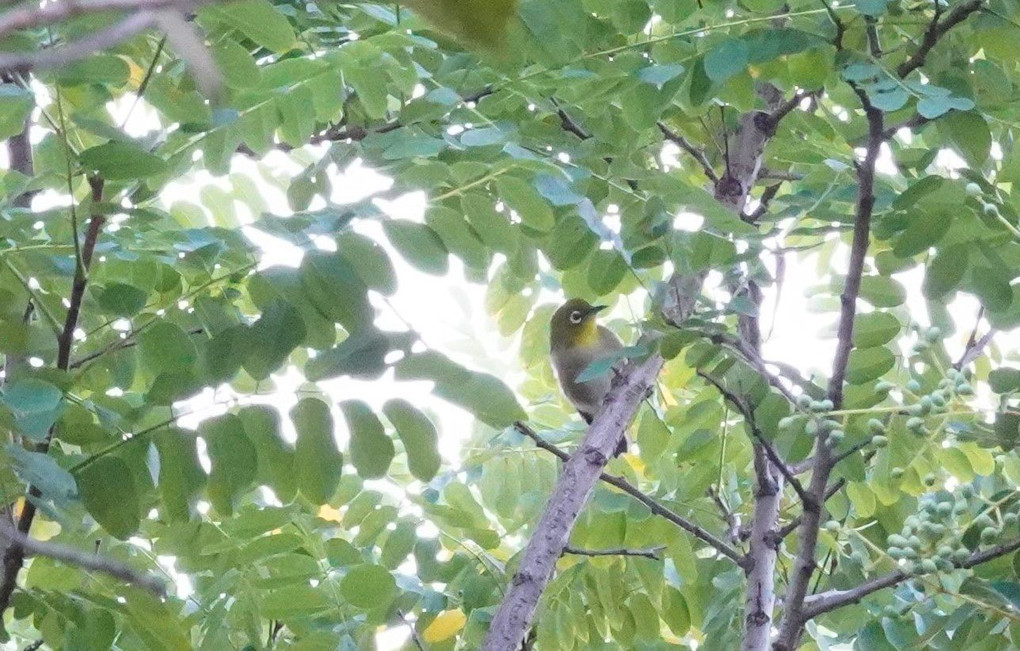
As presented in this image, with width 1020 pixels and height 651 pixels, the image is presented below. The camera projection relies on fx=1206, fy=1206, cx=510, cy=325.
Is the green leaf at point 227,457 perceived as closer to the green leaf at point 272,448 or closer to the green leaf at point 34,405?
the green leaf at point 272,448

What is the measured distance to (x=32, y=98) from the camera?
6.89ft

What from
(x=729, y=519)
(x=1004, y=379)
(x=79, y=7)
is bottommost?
(x=729, y=519)

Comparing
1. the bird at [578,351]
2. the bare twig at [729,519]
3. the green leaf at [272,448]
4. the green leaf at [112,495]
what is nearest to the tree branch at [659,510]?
the bare twig at [729,519]

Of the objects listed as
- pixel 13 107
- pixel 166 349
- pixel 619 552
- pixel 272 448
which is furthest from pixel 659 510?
pixel 13 107

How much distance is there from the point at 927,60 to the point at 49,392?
175 centimetres

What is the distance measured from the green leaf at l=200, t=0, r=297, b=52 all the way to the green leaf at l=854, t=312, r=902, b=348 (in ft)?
4.03

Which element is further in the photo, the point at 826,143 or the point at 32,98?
the point at 826,143

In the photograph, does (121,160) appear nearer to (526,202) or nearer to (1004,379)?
(526,202)

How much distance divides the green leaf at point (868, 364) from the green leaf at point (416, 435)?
2.80 feet

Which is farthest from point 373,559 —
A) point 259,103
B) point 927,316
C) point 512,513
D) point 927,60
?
point 927,60

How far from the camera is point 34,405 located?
1.87 meters

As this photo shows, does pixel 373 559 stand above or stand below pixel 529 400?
above

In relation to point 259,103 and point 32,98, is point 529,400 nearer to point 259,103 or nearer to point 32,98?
point 259,103

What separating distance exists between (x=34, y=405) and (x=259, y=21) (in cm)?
76
